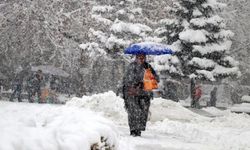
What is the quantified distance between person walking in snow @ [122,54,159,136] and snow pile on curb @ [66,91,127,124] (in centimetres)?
491

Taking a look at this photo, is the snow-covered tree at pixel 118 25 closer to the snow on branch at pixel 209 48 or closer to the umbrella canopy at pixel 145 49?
the snow on branch at pixel 209 48

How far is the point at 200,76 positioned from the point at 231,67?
226 cm

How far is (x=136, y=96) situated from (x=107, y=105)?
6.00 meters

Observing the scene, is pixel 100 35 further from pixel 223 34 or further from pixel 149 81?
pixel 149 81

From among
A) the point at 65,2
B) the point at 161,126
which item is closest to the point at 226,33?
the point at 65,2

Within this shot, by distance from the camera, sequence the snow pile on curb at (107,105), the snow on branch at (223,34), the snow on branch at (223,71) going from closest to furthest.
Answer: the snow pile on curb at (107,105) < the snow on branch at (223,34) < the snow on branch at (223,71)

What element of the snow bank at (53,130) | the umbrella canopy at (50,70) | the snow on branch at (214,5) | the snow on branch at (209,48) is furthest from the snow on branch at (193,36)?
the snow bank at (53,130)

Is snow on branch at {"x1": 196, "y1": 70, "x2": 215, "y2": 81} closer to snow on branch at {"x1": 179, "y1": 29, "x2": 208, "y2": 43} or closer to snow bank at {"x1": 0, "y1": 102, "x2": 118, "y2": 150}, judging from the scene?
snow on branch at {"x1": 179, "y1": 29, "x2": 208, "y2": 43}

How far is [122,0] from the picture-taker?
36125 mm

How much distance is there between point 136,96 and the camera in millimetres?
14375

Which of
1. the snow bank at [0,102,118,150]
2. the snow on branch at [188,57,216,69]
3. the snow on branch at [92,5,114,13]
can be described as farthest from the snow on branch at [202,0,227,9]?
the snow bank at [0,102,118,150]

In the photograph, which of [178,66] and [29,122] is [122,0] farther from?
[29,122]

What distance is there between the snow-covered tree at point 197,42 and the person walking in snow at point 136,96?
18537 millimetres

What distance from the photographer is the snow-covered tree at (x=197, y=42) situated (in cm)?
3281
